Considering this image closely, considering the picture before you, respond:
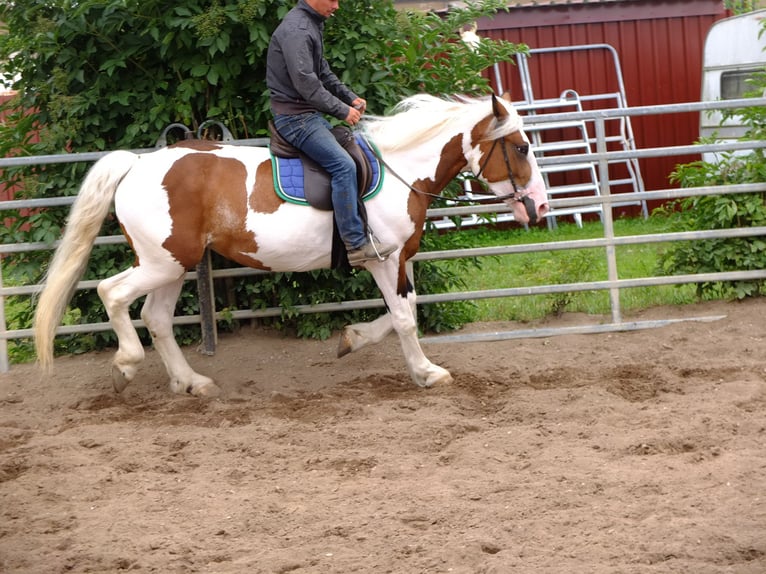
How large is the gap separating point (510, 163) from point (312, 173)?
50.2 inches

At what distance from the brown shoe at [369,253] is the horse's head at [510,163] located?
816 mm

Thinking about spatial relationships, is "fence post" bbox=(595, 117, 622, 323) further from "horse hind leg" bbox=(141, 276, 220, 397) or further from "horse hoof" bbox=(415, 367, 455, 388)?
"horse hind leg" bbox=(141, 276, 220, 397)

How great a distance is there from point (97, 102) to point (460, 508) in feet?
15.2

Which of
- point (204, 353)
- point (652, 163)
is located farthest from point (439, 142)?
point (652, 163)

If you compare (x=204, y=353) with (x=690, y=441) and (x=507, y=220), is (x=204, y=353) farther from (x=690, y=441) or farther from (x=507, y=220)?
(x=507, y=220)

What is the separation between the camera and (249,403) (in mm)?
6469

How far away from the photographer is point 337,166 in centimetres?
→ 616

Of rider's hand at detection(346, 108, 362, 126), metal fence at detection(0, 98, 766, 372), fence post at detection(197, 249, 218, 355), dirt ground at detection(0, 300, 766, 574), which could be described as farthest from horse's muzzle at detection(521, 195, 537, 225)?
fence post at detection(197, 249, 218, 355)

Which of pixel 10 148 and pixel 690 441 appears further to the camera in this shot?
pixel 10 148

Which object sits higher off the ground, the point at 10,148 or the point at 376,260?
the point at 10,148

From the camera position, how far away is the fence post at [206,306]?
23.8 ft

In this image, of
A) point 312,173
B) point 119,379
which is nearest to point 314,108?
point 312,173

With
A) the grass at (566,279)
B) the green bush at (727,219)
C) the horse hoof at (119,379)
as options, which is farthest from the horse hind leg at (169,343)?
the green bush at (727,219)

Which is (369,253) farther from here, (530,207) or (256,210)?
(530,207)
